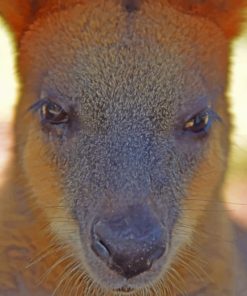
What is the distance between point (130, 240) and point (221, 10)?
123cm

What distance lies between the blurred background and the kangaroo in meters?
0.26

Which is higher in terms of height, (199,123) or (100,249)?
(199,123)

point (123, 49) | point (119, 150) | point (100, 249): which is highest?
point (123, 49)

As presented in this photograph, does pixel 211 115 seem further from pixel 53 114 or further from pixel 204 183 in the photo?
pixel 53 114

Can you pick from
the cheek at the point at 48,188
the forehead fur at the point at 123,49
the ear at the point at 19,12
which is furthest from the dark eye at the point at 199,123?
the ear at the point at 19,12

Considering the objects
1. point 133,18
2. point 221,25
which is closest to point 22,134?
point 133,18

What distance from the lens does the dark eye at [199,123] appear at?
167 inches

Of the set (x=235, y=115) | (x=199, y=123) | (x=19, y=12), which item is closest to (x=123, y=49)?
(x=199, y=123)

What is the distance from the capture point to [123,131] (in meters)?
4.05

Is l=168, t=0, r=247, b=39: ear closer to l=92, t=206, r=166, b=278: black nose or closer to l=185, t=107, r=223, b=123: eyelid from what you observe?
l=185, t=107, r=223, b=123: eyelid

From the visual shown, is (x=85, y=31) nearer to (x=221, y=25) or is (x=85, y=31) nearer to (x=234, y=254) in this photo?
(x=221, y=25)

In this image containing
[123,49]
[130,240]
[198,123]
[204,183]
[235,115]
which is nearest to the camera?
[130,240]

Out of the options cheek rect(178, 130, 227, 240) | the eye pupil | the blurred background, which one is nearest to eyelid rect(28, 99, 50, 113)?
the blurred background

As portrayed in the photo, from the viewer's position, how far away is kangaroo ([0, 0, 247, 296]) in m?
3.97
